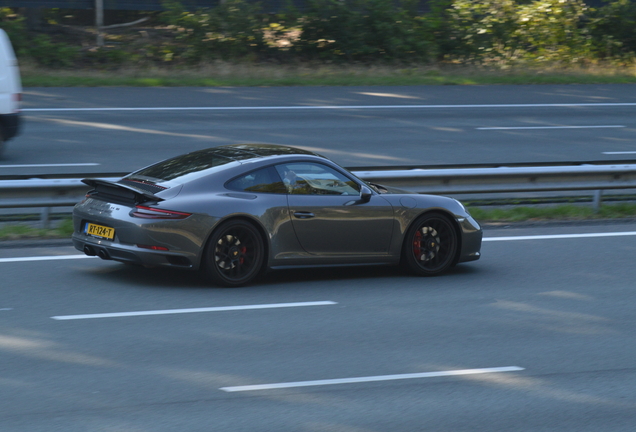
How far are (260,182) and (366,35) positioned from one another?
21383 mm

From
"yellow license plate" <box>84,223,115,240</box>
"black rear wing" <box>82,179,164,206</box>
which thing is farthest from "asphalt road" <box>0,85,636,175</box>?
"yellow license plate" <box>84,223,115,240</box>

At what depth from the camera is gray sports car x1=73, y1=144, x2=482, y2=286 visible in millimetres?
7660

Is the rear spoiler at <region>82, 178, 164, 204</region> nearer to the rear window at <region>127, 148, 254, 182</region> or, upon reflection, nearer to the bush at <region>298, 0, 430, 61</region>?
the rear window at <region>127, 148, 254, 182</region>

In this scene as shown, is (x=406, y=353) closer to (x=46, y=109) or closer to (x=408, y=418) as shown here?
(x=408, y=418)

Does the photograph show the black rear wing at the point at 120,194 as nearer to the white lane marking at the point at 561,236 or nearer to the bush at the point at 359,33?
the white lane marking at the point at 561,236

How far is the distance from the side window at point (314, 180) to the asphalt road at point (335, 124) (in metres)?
6.11

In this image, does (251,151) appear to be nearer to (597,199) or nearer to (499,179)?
(499,179)

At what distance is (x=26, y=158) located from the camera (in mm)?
14734

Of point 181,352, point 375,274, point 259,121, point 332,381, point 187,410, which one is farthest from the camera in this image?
point 259,121

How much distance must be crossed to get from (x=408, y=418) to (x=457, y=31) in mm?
26174

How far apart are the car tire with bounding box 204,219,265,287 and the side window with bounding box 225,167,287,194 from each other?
13.5 inches

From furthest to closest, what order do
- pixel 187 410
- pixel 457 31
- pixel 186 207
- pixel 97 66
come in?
pixel 457 31
pixel 97 66
pixel 186 207
pixel 187 410

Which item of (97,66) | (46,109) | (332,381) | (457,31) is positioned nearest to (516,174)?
(332,381)

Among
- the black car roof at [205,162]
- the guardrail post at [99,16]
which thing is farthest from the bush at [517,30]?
the black car roof at [205,162]
